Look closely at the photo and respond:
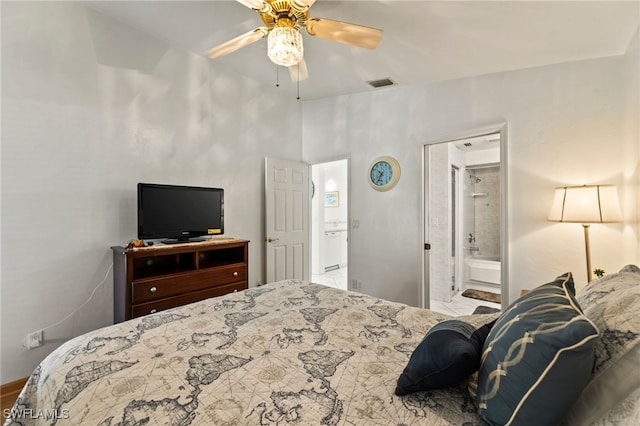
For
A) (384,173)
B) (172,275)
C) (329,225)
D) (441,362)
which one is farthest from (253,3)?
(329,225)

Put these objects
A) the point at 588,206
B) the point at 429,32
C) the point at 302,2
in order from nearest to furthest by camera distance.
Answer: the point at 302,2, the point at 588,206, the point at 429,32

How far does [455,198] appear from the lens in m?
5.04

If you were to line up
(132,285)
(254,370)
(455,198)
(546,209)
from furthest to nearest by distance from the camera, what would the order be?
1. (455,198)
2. (546,209)
3. (132,285)
4. (254,370)

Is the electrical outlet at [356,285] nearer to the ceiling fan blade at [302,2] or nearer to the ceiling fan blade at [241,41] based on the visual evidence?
the ceiling fan blade at [241,41]

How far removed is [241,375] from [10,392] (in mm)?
2313

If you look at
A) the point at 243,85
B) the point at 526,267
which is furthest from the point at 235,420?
the point at 243,85

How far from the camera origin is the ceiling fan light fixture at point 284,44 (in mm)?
1837

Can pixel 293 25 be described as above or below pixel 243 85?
below

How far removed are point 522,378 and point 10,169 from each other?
10.2 ft

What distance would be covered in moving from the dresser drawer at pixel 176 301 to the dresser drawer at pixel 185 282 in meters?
0.03

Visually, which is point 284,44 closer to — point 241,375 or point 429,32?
point 429,32

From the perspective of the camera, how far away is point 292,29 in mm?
1881

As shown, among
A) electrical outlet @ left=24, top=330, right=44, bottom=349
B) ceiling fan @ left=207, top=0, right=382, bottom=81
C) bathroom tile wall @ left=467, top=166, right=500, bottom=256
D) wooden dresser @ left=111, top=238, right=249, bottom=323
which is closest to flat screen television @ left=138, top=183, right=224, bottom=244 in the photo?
wooden dresser @ left=111, top=238, right=249, bottom=323

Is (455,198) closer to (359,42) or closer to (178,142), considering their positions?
(359,42)
